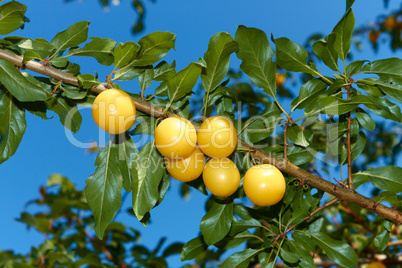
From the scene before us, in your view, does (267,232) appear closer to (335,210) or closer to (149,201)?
(149,201)

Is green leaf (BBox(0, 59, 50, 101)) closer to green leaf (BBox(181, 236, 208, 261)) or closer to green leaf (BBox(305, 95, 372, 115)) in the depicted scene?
green leaf (BBox(181, 236, 208, 261))

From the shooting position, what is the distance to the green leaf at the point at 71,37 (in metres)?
1.42

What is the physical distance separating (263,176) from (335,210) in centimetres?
207

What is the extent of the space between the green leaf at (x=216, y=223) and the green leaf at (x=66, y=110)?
0.68 metres

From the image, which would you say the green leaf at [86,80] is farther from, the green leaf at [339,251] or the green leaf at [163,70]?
the green leaf at [339,251]

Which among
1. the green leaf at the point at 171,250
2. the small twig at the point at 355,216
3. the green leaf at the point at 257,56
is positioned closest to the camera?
the green leaf at the point at 257,56

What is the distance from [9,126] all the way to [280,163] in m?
1.11

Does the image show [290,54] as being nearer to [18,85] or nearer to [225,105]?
[225,105]

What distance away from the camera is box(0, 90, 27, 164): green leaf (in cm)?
146

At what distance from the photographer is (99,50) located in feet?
4.77

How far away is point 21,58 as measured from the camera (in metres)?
1.38

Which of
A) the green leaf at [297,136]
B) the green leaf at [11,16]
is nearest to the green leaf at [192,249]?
the green leaf at [297,136]

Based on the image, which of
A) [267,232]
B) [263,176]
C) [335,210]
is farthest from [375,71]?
[335,210]

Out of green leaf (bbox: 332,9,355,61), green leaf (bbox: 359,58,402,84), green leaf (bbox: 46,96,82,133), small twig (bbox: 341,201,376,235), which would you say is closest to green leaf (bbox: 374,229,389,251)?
green leaf (bbox: 359,58,402,84)
